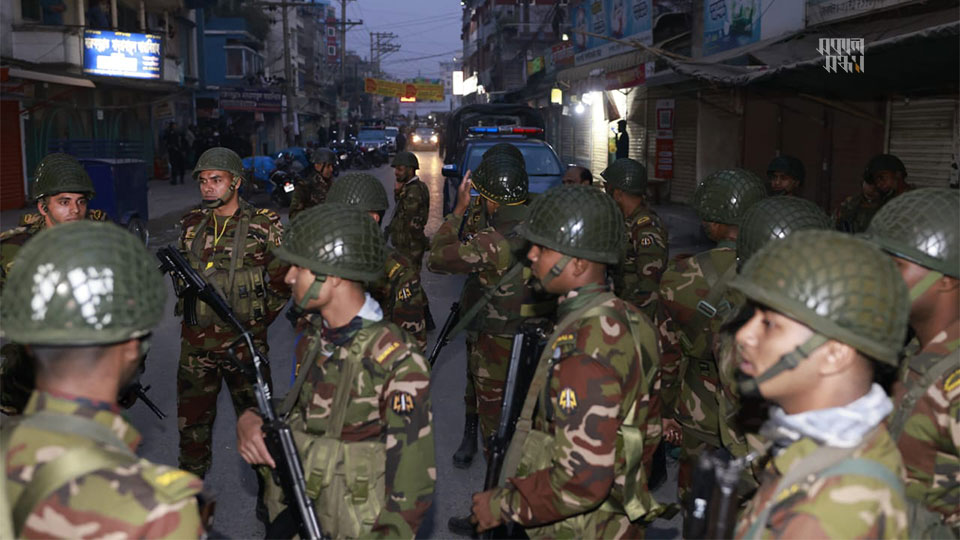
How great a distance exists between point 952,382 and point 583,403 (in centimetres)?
109

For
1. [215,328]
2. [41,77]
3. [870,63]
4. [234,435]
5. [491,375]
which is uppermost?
[41,77]

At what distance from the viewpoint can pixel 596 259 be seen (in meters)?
2.92

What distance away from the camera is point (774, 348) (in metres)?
1.92

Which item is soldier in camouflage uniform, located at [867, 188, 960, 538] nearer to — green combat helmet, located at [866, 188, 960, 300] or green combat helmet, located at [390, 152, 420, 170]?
green combat helmet, located at [866, 188, 960, 300]

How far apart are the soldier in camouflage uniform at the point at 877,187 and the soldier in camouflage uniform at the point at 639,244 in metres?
2.50

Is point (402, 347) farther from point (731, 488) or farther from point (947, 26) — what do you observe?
point (947, 26)

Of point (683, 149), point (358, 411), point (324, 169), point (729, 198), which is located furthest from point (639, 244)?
point (683, 149)

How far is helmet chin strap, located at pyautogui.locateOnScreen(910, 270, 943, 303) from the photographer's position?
2594 mm

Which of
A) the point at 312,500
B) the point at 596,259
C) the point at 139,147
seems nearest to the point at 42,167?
Answer: the point at 312,500

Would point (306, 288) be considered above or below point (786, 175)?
below

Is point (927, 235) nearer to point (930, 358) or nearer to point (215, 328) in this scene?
point (930, 358)

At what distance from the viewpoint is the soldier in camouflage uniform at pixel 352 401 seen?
8.48 ft

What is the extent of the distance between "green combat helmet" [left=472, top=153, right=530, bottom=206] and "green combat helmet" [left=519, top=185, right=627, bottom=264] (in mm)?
2121

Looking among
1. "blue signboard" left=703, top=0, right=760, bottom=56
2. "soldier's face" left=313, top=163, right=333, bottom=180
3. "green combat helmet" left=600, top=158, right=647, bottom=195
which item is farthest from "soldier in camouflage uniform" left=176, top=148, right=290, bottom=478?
"blue signboard" left=703, top=0, right=760, bottom=56
